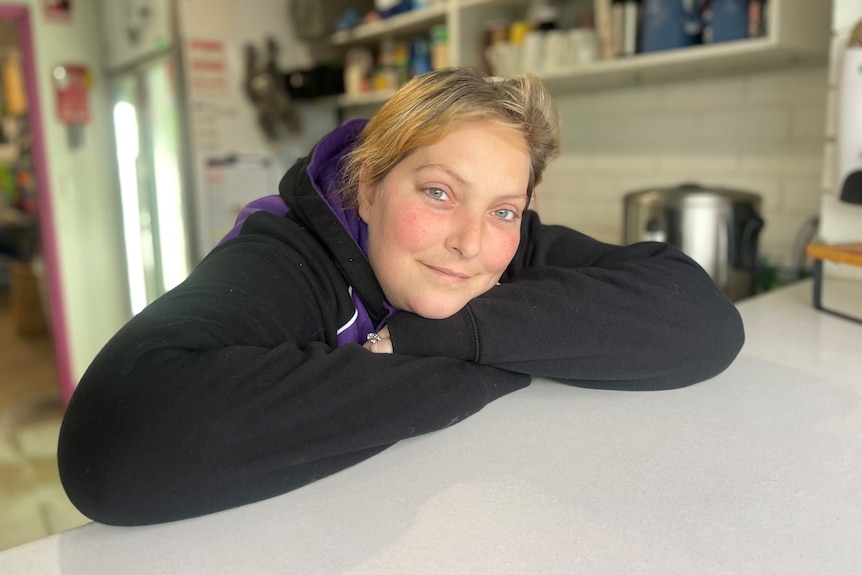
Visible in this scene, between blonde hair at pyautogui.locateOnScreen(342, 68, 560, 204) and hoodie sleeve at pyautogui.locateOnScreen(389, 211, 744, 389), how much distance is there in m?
0.15

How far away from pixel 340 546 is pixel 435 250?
0.36 m

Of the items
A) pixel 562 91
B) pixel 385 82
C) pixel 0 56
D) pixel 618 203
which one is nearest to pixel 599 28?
pixel 562 91

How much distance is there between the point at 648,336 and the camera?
77 centimetres

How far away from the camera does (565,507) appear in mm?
536

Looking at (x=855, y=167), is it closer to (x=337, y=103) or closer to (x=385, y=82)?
(x=385, y=82)

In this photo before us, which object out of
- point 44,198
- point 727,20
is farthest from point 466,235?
point 44,198

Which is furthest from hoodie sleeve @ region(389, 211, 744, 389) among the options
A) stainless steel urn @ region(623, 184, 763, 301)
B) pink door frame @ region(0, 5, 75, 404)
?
pink door frame @ region(0, 5, 75, 404)

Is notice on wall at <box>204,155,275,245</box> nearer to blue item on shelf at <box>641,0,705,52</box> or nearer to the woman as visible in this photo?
blue item on shelf at <box>641,0,705,52</box>

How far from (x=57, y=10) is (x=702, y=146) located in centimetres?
280

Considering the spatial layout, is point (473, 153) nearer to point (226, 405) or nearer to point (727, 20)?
point (226, 405)

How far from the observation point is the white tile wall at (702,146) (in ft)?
5.21

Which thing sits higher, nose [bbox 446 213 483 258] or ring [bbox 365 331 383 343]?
nose [bbox 446 213 483 258]

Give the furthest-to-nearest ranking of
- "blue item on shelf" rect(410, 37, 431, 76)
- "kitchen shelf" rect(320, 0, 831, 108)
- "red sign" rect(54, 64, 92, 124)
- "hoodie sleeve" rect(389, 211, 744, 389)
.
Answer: "red sign" rect(54, 64, 92, 124) < "blue item on shelf" rect(410, 37, 431, 76) < "kitchen shelf" rect(320, 0, 831, 108) < "hoodie sleeve" rect(389, 211, 744, 389)

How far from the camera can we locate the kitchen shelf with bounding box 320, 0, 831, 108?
1390 millimetres
